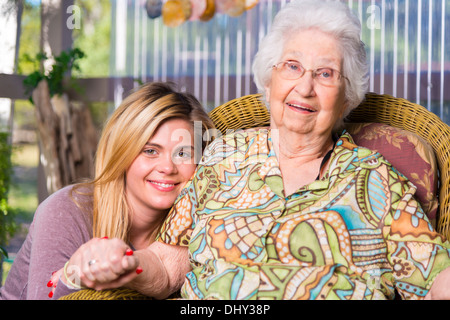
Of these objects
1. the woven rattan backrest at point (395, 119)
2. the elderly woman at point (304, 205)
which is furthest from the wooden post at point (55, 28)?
the elderly woman at point (304, 205)

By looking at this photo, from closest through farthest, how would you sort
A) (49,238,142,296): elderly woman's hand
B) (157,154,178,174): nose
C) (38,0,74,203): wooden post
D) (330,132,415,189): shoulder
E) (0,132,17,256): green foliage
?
(49,238,142,296): elderly woman's hand
(330,132,415,189): shoulder
(157,154,178,174): nose
(0,132,17,256): green foliage
(38,0,74,203): wooden post

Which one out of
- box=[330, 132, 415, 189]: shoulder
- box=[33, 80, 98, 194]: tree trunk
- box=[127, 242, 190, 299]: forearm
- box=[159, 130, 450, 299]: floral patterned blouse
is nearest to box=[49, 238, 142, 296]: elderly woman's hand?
box=[127, 242, 190, 299]: forearm

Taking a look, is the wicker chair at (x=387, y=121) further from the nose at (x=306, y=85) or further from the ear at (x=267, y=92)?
the nose at (x=306, y=85)

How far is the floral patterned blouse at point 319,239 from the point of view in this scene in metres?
1.35

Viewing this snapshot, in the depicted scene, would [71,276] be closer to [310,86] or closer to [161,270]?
[161,270]

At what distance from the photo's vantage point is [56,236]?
1545 mm

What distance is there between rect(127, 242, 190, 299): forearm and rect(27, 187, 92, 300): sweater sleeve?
213 millimetres

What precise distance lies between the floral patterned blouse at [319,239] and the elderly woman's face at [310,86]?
12cm

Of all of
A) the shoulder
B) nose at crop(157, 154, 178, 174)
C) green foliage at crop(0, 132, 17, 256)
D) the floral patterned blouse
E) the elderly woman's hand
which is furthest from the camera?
green foliage at crop(0, 132, 17, 256)

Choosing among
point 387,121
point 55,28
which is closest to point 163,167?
point 387,121

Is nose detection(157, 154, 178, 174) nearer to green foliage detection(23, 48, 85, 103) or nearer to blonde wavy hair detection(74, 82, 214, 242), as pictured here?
blonde wavy hair detection(74, 82, 214, 242)

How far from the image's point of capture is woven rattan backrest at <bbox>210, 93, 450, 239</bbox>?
161 centimetres
